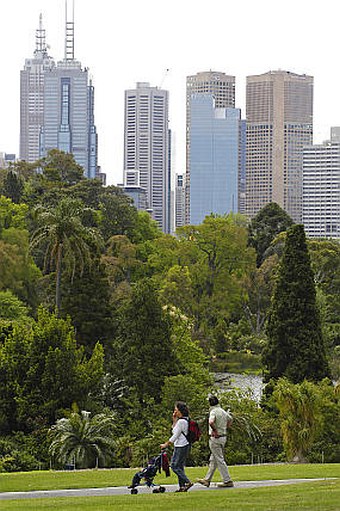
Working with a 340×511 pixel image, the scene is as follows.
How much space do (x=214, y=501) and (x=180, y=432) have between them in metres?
1.44

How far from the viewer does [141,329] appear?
34.8 m

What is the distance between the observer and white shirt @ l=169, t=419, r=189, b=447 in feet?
48.3

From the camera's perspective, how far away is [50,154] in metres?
84.6

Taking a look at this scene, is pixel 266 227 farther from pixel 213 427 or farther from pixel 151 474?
pixel 151 474

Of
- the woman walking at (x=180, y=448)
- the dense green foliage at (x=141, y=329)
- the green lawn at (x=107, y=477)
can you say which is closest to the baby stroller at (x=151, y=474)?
the woman walking at (x=180, y=448)

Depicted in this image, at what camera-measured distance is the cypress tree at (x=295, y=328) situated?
35469 mm

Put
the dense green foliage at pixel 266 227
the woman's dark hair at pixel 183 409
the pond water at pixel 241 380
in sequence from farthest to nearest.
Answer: the dense green foliage at pixel 266 227
the pond water at pixel 241 380
the woman's dark hair at pixel 183 409

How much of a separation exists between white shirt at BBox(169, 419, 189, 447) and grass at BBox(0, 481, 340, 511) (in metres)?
0.68

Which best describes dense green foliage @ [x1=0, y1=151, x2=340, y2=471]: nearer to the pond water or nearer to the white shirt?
the pond water

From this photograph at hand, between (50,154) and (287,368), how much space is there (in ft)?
169

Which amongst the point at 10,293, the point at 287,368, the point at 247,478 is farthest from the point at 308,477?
the point at 10,293

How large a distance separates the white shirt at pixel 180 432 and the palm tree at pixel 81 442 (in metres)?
9.73

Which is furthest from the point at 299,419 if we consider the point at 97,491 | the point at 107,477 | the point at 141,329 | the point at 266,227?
the point at 266,227

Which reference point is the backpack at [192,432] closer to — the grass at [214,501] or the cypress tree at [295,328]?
the grass at [214,501]
